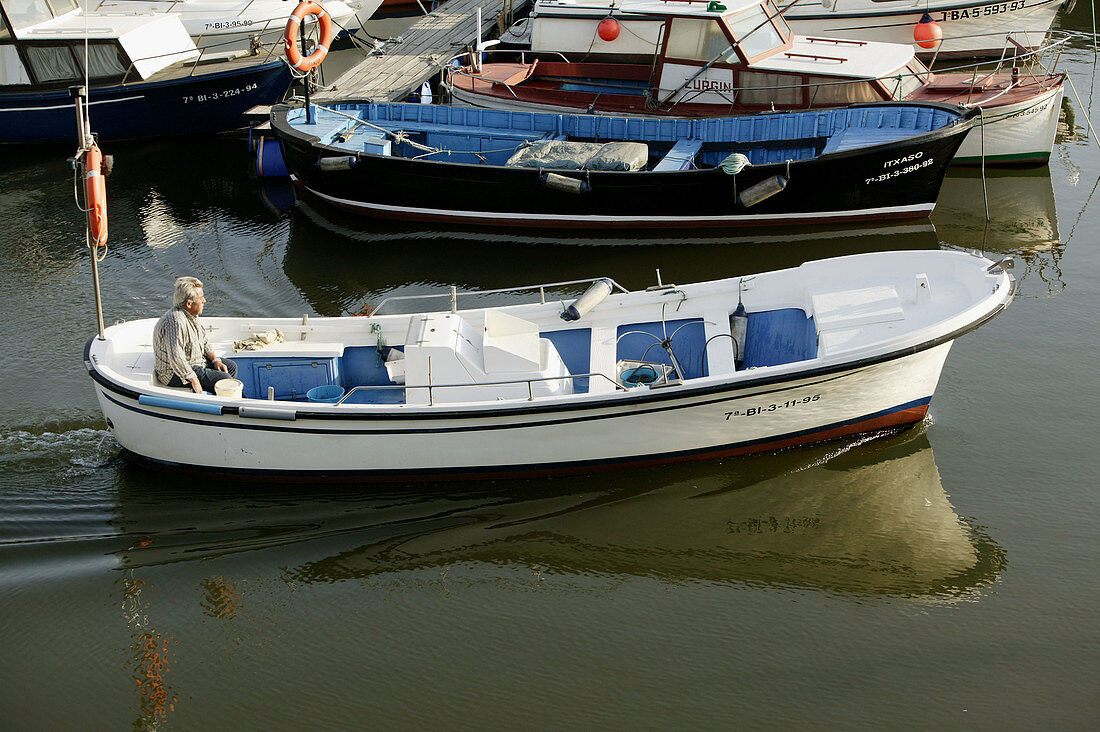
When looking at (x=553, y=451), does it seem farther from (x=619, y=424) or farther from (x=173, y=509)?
(x=173, y=509)

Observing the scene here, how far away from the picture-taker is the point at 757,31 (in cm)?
1241

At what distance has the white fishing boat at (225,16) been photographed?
16812mm

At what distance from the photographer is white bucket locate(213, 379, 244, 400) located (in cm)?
714

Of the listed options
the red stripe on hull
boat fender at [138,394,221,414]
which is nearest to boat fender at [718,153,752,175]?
the red stripe on hull

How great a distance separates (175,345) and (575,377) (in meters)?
3.13

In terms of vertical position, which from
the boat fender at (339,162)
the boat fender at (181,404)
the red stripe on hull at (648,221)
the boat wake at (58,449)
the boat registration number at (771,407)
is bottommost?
the boat wake at (58,449)

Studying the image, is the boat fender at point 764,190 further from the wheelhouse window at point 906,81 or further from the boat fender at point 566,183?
the wheelhouse window at point 906,81

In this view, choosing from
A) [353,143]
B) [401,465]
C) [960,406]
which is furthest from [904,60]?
[401,465]

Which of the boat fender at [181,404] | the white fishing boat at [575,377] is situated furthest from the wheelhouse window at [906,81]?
the boat fender at [181,404]

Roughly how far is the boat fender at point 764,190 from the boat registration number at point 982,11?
788cm

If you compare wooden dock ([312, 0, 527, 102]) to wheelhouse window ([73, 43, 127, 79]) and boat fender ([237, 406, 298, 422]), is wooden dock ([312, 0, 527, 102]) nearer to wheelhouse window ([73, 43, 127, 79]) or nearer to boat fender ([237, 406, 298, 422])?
wheelhouse window ([73, 43, 127, 79])

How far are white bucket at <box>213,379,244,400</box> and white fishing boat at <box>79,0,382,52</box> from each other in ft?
36.8

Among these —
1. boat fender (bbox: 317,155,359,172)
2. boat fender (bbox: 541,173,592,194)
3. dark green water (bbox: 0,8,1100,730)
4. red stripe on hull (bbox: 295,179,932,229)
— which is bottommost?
dark green water (bbox: 0,8,1100,730)

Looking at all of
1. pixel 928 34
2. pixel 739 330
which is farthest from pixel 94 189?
pixel 928 34
